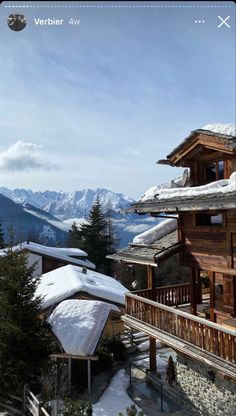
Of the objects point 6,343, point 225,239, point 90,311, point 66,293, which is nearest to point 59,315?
point 90,311

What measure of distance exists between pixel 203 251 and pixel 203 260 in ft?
0.93

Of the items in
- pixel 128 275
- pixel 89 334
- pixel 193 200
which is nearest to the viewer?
pixel 193 200

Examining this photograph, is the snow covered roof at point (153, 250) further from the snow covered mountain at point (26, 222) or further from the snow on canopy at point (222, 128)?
the snow covered mountain at point (26, 222)

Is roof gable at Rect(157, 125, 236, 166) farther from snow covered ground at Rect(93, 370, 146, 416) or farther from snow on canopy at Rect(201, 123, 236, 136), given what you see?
snow covered ground at Rect(93, 370, 146, 416)

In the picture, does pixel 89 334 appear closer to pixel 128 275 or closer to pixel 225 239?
pixel 225 239

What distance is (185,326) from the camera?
33.3ft

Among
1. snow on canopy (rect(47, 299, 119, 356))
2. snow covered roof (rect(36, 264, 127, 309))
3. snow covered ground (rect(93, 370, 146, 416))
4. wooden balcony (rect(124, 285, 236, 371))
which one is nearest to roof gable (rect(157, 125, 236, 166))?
wooden balcony (rect(124, 285, 236, 371))

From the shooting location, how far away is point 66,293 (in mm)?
19078

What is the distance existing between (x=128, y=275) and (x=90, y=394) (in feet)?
87.8

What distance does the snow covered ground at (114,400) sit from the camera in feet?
38.8

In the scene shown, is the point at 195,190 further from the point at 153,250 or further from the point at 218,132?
A: the point at 153,250

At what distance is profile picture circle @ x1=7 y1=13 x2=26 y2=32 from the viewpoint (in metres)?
3.42

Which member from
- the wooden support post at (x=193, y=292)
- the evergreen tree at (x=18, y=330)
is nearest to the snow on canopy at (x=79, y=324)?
the evergreen tree at (x=18, y=330)

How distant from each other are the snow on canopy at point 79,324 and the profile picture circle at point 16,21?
466 inches
